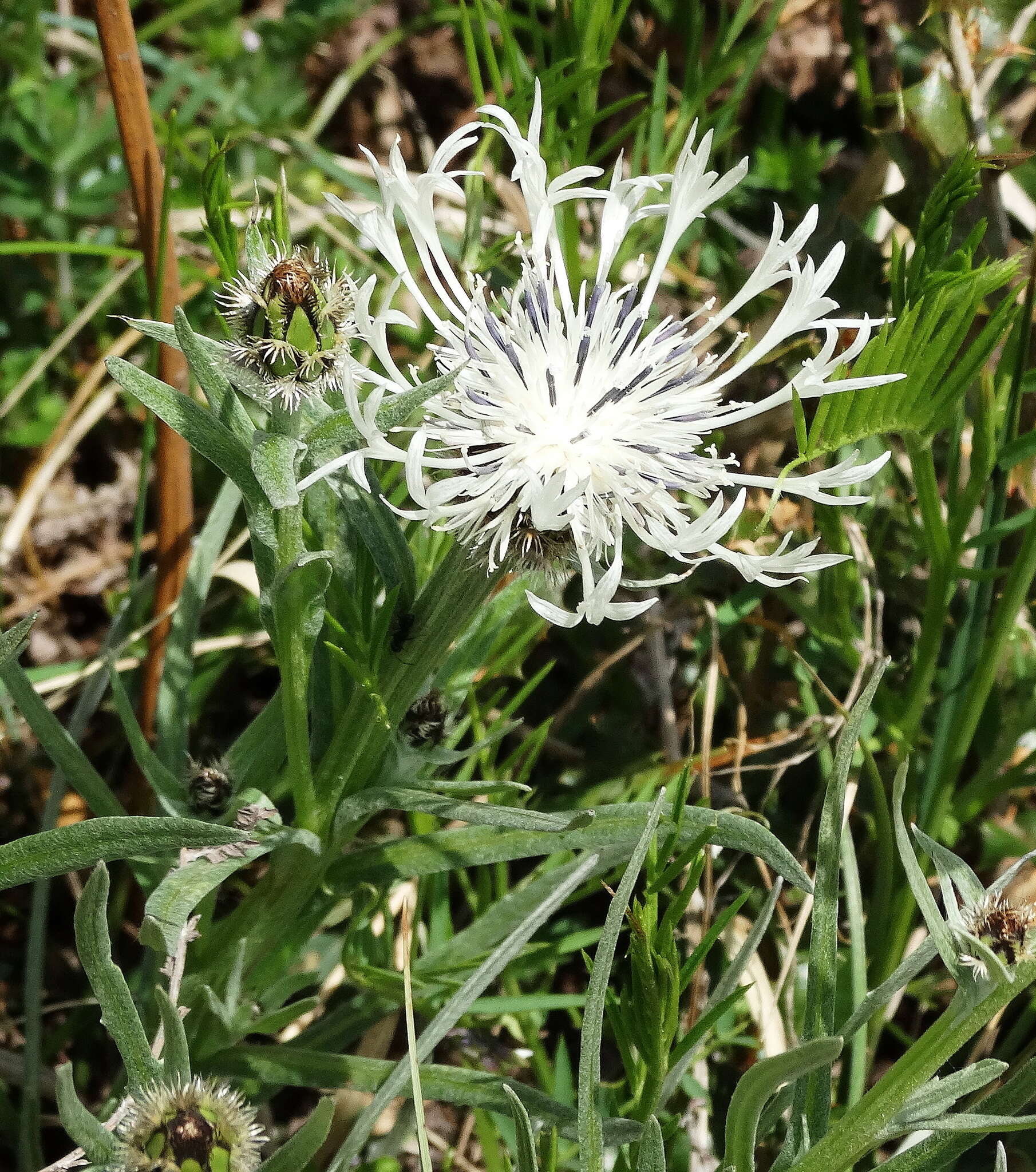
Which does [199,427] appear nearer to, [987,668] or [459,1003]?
[459,1003]

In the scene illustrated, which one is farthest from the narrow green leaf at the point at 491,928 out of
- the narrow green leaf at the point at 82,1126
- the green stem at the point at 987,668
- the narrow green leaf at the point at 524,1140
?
the green stem at the point at 987,668

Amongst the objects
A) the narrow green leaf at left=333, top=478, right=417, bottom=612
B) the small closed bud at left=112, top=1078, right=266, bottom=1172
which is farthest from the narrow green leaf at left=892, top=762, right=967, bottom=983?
the small closed bud at left=112, top=1078, right=266, bottom=1172

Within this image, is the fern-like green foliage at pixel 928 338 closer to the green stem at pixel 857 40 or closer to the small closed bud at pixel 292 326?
the small closed bud at pixel 292 326

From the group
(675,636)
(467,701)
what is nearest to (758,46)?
(675,636)

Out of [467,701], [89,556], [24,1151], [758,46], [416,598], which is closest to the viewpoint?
[416,598]

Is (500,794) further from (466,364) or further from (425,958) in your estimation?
(466,364)

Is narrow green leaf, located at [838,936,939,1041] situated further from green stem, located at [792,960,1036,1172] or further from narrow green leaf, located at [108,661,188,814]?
narrow green leaf, located at [108,661,188,814]
